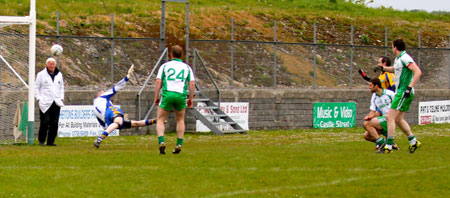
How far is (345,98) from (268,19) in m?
15.9

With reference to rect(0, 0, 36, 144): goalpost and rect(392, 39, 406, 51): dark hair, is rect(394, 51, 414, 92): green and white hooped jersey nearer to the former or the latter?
rect(392, 39, 406, 51): dark hair

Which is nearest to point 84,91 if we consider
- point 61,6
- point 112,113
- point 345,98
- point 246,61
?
point 112,113

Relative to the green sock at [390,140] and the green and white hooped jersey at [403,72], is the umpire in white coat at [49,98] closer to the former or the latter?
the green sock at [390,140]

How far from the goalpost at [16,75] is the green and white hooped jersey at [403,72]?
7.53m

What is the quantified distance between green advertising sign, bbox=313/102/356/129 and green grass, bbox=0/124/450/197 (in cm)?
1213

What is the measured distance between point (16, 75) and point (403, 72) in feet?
33.3

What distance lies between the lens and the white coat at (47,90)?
16906 mm

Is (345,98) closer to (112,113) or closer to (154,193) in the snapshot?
(112,113)

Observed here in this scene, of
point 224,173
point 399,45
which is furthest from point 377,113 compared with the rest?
point 224,173

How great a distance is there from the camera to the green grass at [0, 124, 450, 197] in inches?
392

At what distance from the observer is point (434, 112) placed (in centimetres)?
3120

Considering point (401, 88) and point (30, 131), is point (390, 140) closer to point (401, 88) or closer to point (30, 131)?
point (401, 88)

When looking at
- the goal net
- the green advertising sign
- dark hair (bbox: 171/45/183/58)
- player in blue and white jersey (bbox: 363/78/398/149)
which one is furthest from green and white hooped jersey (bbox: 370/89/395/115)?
the green advertising sign

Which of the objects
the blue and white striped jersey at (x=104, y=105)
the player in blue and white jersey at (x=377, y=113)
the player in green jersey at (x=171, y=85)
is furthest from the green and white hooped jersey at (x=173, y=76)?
the player in blue and white jersey at (x=377, y=113)
